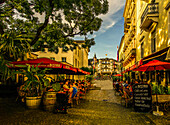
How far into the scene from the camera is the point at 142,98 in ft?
22.2

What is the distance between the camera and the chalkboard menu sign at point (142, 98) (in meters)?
6.64

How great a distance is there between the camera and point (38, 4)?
10922 millimetres

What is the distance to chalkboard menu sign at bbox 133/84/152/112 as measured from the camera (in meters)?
6.64

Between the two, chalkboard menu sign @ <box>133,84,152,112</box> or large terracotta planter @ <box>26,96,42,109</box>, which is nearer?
chalkboard menu sign @ <box>133,84,152,112</box>

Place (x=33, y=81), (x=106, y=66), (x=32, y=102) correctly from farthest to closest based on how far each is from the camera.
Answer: (x=106, y=66), (x=32, y=102), (x=33, y=81)

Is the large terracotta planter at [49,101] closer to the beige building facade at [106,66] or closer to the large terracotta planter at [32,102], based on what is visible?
the large terracotta planter at [32,102]

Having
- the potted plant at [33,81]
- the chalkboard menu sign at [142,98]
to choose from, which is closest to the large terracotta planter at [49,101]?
the potted plant at [33,81]

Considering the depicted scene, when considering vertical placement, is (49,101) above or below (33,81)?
below

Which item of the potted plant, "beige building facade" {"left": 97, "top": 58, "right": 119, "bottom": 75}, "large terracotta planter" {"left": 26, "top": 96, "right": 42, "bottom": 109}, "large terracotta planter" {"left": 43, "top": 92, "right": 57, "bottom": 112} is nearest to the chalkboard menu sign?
"large terracotta planter" {"left": 43, "top": 92, "right": 57, "bottom": 112}

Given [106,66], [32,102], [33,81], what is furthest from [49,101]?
[106,66]

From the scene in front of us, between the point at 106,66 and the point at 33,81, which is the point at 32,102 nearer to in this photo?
the point at 33,81

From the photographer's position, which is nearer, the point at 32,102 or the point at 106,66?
the point at 32,102

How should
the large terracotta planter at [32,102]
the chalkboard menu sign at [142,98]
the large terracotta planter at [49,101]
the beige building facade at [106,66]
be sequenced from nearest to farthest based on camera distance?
the chalkboard menu sign at [142,98], the large terracotta planter at [49,101], the large terracotta planter at [32,102], the beige building facade at [106,66]

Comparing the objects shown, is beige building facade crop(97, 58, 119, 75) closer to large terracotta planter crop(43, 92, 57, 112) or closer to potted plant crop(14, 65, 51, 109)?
potted plant crop(14, 65, 51, 109)
